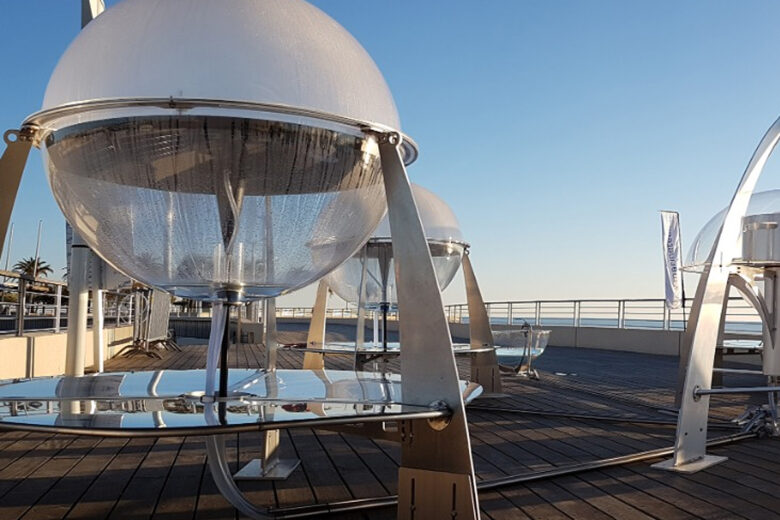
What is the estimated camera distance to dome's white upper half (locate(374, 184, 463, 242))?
19.0 feet

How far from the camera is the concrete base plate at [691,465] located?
407 centimetres

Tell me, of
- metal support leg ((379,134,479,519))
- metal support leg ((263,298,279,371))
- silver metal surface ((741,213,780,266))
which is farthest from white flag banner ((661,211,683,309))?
metal support leg ((379,134,479,519))

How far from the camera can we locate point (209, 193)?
5.90ft

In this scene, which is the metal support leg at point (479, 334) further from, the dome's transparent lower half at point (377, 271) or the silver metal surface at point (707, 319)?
the silver metal surface at point (707, 319)

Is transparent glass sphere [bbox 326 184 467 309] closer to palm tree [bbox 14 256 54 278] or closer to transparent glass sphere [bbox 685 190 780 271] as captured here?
transparent glass sphere [bbox 685 190 780 271]

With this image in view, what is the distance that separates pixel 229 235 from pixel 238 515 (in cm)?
177

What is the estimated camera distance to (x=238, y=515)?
3.08 meters

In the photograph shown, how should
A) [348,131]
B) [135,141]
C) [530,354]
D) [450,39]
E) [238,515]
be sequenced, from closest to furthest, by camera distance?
1. [135,141]
2. [348,131]
3. [238,515]
4. [530,354]
5. [450,39]

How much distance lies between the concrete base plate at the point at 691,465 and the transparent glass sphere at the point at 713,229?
1722mm

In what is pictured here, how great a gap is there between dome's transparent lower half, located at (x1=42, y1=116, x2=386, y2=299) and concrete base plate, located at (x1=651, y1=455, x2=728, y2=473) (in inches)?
122

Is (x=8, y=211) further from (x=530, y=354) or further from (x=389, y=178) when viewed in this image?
Result: (x=530, y=354)

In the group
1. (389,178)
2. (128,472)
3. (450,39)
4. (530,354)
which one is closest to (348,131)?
(389,178)

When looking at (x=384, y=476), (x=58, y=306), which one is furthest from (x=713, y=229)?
(x=58, y=306)

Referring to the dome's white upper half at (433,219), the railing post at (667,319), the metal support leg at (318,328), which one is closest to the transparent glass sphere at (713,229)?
the dome's white upper half at (433,219)
